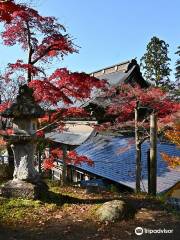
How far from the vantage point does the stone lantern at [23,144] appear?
9539 mm

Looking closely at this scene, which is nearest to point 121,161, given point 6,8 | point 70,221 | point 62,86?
point 62,86

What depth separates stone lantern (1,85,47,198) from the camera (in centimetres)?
954

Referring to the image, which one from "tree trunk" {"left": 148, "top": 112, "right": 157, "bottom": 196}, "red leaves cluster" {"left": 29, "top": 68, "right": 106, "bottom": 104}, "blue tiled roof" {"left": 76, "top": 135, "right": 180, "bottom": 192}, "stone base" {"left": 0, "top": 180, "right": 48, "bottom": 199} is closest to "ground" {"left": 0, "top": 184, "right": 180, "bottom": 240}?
"stone base" {"left": 0, "top": 180, "right": 48, "bottom": 199}

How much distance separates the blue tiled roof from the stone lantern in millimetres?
7933

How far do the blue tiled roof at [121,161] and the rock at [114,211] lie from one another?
7.97m

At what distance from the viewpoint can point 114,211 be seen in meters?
8.22

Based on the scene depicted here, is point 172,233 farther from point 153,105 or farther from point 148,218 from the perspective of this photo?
point 153,105

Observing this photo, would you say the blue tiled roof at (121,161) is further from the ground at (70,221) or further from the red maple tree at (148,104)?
the ground at (70,221)

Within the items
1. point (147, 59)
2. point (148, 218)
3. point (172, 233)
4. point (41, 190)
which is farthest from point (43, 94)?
point (147, 59)

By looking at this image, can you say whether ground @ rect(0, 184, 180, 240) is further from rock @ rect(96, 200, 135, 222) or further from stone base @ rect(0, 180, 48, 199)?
stone base @ rect(0, 180, 48, 199)

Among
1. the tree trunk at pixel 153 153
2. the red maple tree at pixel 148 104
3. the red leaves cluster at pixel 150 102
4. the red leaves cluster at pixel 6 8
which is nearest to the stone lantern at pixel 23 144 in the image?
the red leaves cluster at pixel 6 8

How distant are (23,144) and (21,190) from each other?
1336 mm

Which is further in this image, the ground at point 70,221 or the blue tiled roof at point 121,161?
the blue tiled roof at point 121,161

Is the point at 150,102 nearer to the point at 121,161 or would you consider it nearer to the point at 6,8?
the point at 121,161
